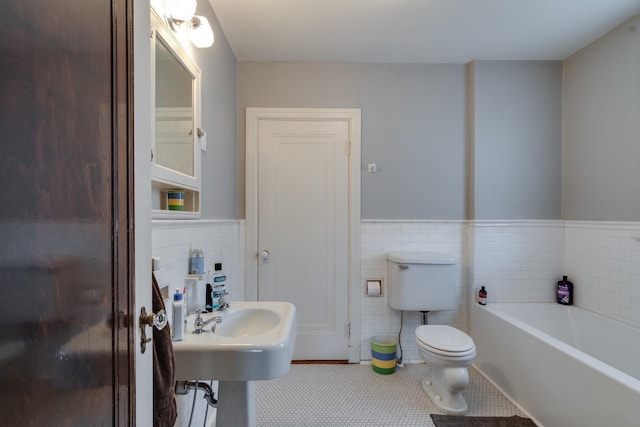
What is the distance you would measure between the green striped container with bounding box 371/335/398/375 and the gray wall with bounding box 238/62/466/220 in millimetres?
980

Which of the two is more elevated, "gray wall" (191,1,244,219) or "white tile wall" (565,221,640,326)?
"gray wall" (191,1,244,219)

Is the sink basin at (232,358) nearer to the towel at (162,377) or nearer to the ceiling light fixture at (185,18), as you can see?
the towel at (162,377)

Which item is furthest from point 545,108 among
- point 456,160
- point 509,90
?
point 456,160

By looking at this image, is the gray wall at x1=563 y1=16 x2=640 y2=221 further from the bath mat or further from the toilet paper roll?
the toilet paper roll

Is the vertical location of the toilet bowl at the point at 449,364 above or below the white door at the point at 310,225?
below

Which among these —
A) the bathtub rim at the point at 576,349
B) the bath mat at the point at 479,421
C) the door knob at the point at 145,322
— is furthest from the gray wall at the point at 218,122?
the bathtub rim at the point at 576,349

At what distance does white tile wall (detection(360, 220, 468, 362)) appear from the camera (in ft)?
8.11

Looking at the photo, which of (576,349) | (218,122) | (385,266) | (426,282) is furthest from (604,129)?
(218,122)

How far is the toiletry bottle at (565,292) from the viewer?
7.68 ft

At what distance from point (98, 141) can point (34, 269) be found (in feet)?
0.80

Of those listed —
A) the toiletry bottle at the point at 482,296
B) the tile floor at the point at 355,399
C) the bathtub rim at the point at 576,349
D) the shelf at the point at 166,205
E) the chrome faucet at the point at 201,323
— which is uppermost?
the shelf at the point at 166,205

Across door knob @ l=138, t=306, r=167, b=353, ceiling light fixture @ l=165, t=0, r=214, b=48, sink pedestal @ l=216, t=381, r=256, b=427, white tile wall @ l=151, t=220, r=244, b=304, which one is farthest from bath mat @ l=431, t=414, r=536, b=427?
ceiling light fixture @ l=165, t=0, r=214, b=48

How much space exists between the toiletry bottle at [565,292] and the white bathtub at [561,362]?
0.07 metres

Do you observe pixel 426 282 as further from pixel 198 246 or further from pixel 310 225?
pixel 198 246
